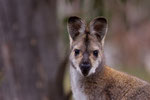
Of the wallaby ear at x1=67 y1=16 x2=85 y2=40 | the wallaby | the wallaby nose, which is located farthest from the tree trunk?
the wallaby nose

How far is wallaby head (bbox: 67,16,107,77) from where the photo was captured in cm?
629

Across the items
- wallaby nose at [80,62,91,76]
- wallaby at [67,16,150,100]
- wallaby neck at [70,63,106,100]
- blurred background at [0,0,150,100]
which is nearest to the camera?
wallaby nose at [80,62,91,76]

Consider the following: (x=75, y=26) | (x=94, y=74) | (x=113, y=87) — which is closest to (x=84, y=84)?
(x=94, y=74)

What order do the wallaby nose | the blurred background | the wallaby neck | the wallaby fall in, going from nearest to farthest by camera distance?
the wallaby nose → the wallaby → the wallaby neck → the blurred background

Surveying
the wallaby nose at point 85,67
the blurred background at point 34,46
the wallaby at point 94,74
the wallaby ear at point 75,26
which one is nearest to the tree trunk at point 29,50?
the blurred background at point 34,46

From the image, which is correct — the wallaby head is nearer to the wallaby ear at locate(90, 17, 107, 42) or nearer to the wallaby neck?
the wallaby ear at locate(90, 17, 107, 42)

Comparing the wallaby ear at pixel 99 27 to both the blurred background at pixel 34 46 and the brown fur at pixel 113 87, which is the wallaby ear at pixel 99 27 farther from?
the blurred background at pixel 34 46

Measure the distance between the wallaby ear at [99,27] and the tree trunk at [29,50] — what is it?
2934 mm

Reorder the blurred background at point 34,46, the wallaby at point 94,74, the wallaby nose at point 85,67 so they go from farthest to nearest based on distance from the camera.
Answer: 1. the blurred background at point 34,46
2. the wallaby at point 94,74
3. the wallaby nose at point 85,67

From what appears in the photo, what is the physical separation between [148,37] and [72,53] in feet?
45.3

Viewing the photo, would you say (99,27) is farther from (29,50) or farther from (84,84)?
(29,50)

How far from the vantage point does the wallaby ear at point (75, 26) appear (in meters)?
6.56

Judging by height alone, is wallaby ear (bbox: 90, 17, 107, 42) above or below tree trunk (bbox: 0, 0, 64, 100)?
above

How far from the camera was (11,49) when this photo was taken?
9375 millimetres
